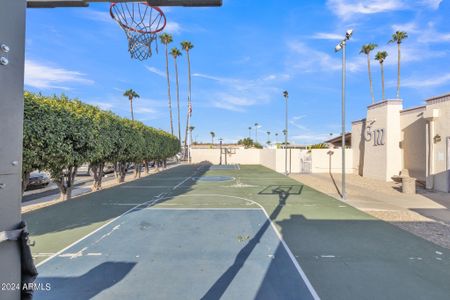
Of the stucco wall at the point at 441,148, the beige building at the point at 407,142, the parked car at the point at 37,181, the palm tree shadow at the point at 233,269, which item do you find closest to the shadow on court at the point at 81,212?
the palm tree shadow at the point at 233,269

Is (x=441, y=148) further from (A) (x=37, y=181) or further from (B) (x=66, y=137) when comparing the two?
(A) (x=37, y=181)

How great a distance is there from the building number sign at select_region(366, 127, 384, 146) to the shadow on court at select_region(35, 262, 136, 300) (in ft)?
71.1

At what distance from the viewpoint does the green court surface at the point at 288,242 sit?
15.5 ft

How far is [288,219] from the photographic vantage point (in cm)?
902

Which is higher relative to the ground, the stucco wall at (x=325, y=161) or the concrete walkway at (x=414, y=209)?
the stucco wall at (x=325, y=161)

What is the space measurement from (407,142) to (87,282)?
71.8ft

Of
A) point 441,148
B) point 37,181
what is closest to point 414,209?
point 441,148

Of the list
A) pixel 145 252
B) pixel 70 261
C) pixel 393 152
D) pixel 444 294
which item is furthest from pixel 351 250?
pixel 393 152

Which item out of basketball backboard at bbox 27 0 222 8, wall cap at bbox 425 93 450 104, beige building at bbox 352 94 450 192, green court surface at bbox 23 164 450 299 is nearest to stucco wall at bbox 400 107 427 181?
beige building at bbox 352 94 450 192

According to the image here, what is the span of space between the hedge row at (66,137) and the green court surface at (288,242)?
1768mm

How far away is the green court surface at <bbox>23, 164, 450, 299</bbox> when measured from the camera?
4.71 metres

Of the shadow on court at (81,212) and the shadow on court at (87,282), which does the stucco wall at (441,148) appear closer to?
the shadow on court at (81,212)

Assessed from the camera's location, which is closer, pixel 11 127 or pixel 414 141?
pixel 11 127

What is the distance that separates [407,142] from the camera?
19.8 m
